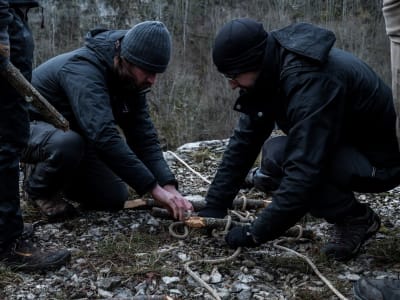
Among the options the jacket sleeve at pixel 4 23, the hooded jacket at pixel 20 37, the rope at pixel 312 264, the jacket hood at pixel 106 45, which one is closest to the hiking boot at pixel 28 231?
the hooded jacket at pixel 20 37

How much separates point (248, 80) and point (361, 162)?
2.50ft

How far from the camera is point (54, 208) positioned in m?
3.92

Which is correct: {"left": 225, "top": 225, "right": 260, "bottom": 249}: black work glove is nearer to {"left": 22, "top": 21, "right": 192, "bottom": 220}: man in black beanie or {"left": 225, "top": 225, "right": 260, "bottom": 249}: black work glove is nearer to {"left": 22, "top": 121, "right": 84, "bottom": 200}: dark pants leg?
{"left": 22, "top": 21, "right": 192, "bottom": 220}: man in black beanie

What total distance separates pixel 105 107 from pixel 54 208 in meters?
0.83

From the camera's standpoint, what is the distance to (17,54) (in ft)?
9.73

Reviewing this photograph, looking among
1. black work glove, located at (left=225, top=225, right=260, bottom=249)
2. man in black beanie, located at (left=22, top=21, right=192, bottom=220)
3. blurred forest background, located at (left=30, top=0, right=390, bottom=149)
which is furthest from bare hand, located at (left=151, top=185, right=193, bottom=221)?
blurred forest background, located at (left=30, top=0, right=390, bottom=149)

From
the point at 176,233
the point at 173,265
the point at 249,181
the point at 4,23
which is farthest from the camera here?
the point at 249,181

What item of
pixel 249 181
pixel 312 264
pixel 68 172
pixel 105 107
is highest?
pixel 105 107

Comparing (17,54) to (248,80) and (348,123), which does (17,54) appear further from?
(348,123)

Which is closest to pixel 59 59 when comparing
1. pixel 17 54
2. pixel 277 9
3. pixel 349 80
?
pixel 17 54

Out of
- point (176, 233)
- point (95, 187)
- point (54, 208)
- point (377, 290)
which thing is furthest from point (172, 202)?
point (377, 290)

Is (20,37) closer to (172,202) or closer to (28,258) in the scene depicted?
(28,258)

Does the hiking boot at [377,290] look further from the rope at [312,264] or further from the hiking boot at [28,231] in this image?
the hiking boot at [28,231]

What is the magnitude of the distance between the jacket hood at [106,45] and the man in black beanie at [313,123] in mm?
932
